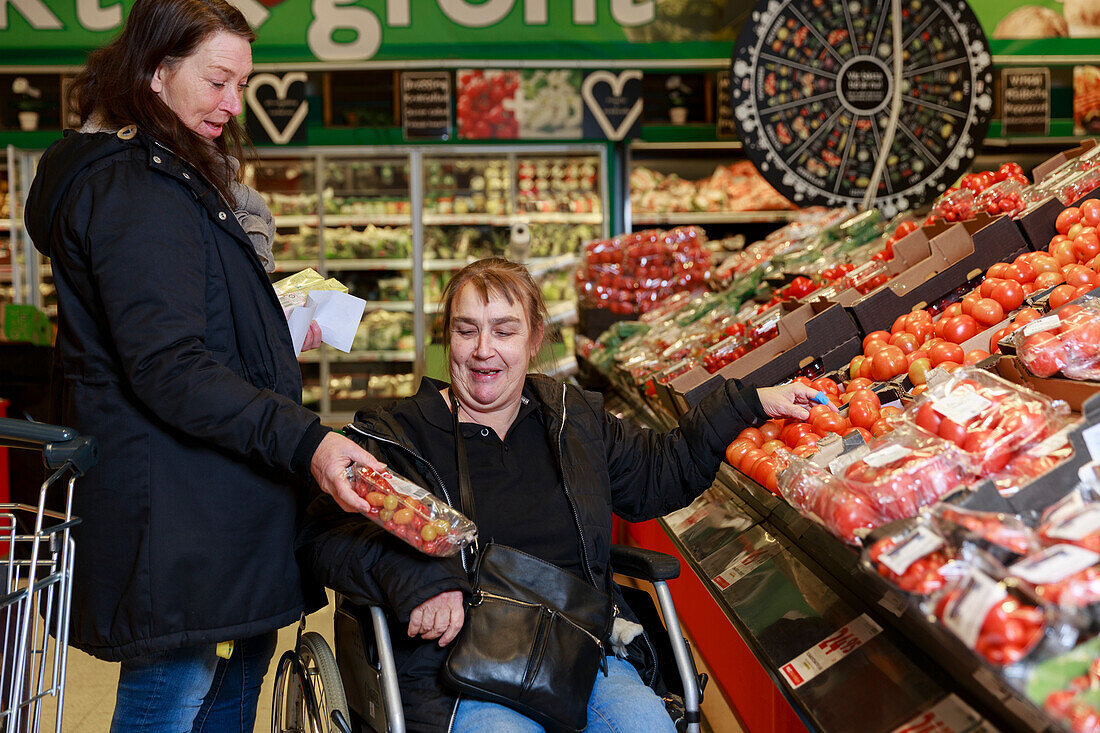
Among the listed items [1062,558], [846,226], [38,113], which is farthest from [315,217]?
[1062,558]

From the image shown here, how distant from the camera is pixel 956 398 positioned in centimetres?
154

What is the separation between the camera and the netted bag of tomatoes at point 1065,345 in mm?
1598

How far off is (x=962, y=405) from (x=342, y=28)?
20.9 feet

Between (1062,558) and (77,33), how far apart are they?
751 cm

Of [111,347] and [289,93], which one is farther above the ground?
[289,93]

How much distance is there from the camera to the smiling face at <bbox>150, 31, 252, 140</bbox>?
1614 millimetres

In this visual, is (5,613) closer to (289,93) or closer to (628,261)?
(628,261)

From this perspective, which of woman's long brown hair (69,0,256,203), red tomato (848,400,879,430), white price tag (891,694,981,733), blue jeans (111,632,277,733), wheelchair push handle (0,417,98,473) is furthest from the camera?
red tomato (848,400,879,430)

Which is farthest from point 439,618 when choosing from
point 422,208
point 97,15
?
point 97,15

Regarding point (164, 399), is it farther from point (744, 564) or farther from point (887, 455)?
point (744, 564)

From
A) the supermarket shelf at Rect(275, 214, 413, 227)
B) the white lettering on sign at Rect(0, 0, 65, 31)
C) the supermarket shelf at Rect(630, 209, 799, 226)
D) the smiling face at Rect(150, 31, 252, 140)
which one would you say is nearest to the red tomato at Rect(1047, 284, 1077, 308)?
the smiling face at Rect(150, 31, 252, 140)

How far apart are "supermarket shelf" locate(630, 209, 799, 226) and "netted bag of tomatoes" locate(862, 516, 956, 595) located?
584 cm

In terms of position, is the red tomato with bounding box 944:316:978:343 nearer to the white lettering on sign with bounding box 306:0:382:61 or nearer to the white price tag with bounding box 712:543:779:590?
the white price tag with bounding box 712:543:779:590

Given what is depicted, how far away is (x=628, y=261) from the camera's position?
509 cm
